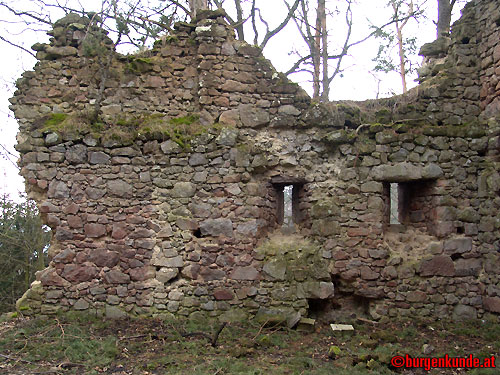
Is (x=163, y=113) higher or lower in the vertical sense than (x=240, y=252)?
higher

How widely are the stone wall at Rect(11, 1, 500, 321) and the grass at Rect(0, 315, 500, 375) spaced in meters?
0.30

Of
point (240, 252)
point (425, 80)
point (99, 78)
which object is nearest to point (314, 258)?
point (240, 252)

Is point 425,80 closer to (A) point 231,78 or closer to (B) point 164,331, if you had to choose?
(A) point 231,78

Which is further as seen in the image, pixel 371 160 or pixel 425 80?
pixel 425 80

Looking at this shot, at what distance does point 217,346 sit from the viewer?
16.4 ft

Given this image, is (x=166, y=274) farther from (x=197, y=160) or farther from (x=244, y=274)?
(x=197, y=160)

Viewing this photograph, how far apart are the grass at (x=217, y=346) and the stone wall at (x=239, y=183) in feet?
0.98

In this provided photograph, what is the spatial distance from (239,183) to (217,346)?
7.40ft

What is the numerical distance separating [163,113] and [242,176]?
160cm

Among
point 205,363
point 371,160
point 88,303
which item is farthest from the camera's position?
point 371,160

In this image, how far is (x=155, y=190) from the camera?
231 inches

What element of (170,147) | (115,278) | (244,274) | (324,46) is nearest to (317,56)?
(324,46)

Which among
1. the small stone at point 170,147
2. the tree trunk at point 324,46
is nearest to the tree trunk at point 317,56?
the tree trunk at point 324,46

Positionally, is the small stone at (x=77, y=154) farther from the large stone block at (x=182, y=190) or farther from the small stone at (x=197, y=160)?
the small stone at (x=197, y=160)
